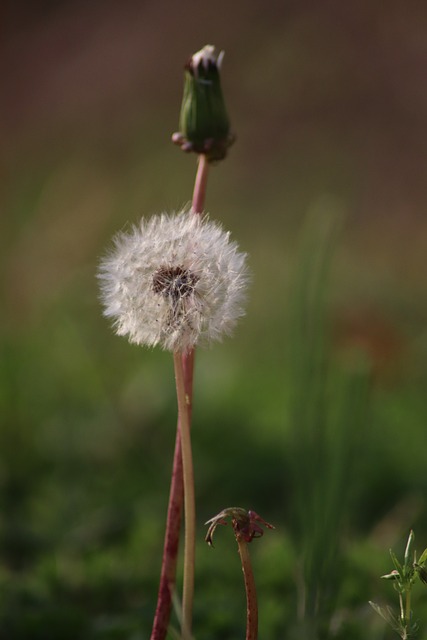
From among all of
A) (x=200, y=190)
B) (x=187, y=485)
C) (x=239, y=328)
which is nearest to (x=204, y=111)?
(x=200, y=190)

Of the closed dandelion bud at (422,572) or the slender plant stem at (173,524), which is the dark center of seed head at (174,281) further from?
the closed dandelion bud at (422,572)

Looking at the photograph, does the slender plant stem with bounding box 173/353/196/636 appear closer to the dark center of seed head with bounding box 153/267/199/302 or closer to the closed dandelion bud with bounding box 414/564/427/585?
the dark center of seed head with bounding box 153/267/199/302

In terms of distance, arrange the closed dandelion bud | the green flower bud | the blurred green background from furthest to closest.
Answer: the blurred green background → the green flower bud → the closed dandelion bud

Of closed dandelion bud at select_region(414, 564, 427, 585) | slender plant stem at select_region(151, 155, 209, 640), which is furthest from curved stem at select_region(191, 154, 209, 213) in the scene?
closed dandelion bud at select_region(414, 564, 427, 585)

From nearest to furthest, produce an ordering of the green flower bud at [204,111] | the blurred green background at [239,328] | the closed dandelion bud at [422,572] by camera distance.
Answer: the closed dandelion bud at [422,572], the green flower bud at [204,111], the blurred green background at [239,328]

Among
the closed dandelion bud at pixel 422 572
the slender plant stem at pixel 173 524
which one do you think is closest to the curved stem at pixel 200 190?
the slender plant stem at pixel 173 524

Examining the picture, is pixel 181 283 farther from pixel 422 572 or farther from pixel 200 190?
pixel 422 572

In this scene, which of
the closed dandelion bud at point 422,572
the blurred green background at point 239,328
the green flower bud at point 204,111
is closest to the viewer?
the closed dandelion bud at point 422,572
